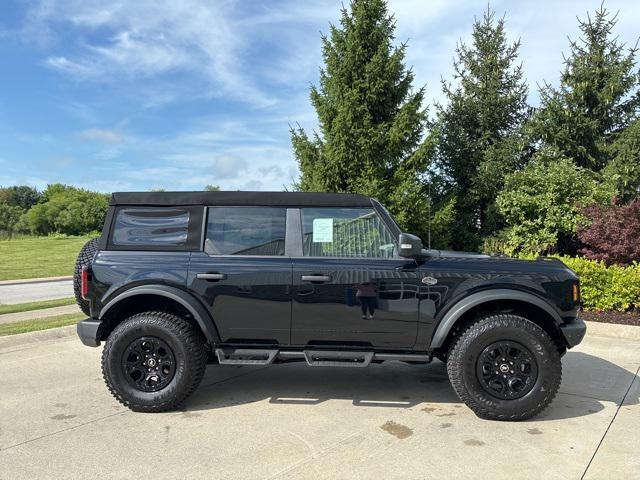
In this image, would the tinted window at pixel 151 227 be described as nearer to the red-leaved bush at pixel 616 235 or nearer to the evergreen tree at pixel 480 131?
the red-leaved bush at pixel 616 235

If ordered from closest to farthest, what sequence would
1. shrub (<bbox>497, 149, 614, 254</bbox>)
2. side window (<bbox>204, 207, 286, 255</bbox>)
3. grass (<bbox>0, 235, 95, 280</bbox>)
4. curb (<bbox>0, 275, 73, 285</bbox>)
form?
side window (<bbox>204, 207, 286, 255</bbox>) → shrub (<bbox>497, 149, 614, 254</bbox>) → curb (<bbox>0, 275, 73, 285</bbox>) → grass (<bbox>0, 235, 95, 280</bbox>)

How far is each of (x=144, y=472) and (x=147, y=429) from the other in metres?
0.71

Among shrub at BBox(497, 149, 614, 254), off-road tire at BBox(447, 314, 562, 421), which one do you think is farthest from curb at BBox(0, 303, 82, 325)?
shrub at BBox(497, 149, 614, 254)

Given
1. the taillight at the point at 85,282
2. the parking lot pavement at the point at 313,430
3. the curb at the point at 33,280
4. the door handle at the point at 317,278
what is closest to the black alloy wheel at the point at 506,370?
the parking lot pavement at the point at 313,430

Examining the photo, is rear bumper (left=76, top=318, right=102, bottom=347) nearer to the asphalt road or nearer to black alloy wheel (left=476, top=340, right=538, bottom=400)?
black alloy wheel (left=476, top=340, right=538, bottom=400)

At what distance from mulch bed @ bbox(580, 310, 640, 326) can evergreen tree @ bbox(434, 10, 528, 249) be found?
20.3 ft

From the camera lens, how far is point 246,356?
13.2 ft

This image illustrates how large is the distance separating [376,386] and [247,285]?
1.76 metres

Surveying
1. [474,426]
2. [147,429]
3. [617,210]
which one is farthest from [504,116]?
[147,429]

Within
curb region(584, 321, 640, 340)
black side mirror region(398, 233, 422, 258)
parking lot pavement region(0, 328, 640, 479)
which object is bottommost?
parking lot pavement region(0, 328, 640, 479)

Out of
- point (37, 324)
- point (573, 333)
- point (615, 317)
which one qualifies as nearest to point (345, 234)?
point (573, 333)

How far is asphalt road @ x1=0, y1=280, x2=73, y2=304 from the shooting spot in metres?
12.0

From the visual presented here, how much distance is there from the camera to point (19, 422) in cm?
378

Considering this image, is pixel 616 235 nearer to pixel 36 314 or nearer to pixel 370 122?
pixel 370 122
